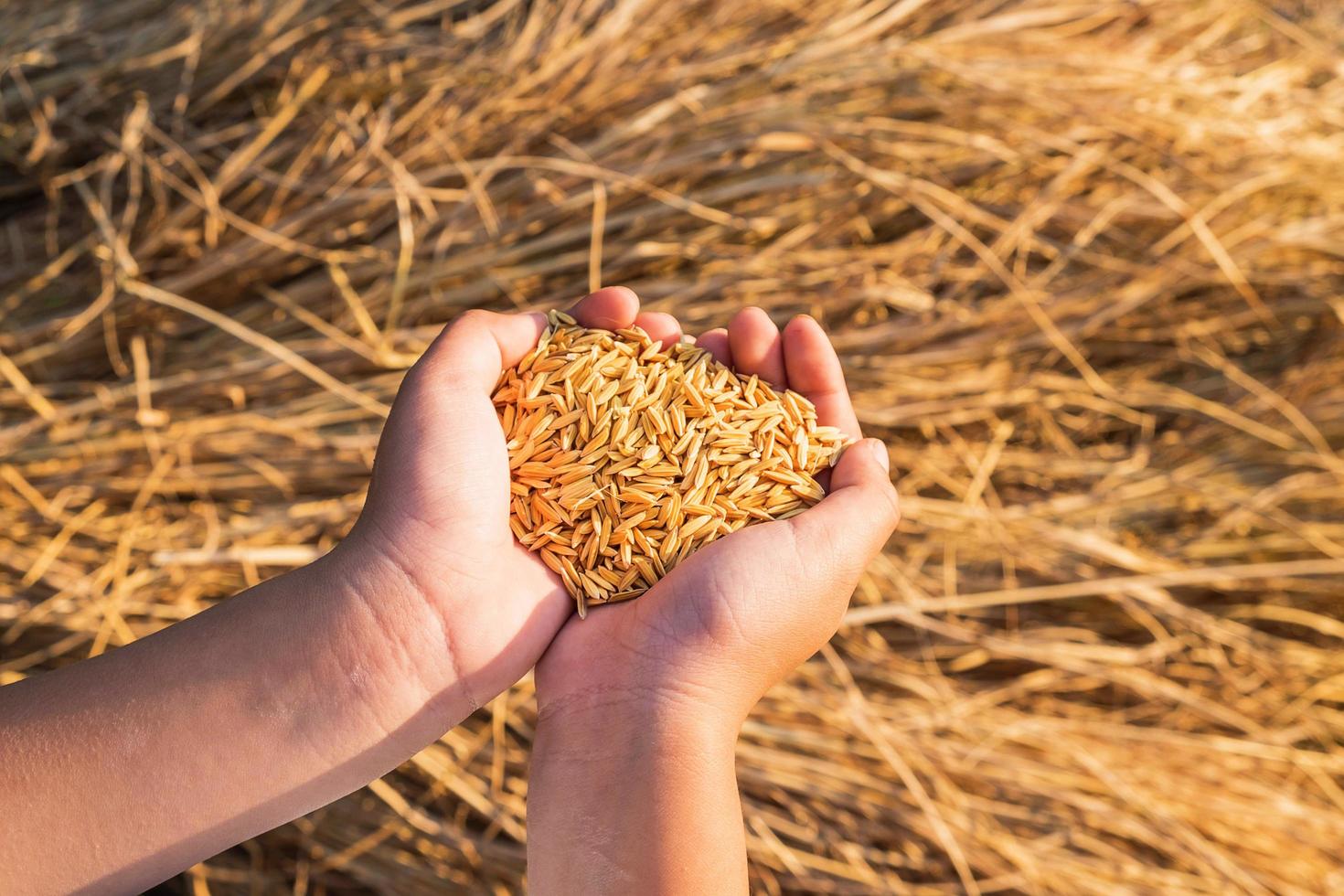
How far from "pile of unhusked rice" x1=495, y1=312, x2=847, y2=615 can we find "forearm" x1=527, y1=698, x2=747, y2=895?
14 cm

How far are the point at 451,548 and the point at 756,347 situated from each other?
1.32 feet

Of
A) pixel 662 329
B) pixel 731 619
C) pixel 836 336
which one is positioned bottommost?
pixel 836 336

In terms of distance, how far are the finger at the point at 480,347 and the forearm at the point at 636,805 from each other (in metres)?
0.33

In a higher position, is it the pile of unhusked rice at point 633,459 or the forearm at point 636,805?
the pile of unhusked rice at point 633,459

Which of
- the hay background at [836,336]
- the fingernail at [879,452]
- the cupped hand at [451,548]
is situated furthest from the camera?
the hay background at [836,336]

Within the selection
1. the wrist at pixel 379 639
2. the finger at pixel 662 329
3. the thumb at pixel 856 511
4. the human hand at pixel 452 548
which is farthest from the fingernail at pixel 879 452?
the wrist at pixel 379 639

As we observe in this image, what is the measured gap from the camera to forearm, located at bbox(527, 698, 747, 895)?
0.77 m

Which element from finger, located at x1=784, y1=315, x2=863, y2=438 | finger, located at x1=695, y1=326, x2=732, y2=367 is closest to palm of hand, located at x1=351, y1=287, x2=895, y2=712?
finger, located at x1=784, y1=315, x2=863, y2=438

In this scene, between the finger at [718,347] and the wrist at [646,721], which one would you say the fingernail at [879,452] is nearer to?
the finger at [718,347]

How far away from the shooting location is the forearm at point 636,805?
0.77m

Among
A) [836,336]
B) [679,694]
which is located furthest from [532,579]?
[836,336]

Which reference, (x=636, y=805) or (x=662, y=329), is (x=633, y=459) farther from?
(x=636, y=805)

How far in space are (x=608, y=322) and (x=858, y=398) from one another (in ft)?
1.85

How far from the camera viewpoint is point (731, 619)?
0.87m
